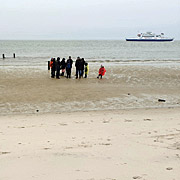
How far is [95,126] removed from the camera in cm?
805

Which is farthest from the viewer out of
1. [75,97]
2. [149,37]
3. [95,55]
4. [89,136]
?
[149,37]

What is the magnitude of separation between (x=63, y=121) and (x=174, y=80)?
1291cm

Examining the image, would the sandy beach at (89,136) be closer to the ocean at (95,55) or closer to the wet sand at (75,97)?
the wet sand at (75,97)

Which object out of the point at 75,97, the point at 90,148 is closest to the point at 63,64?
the point at 75,97

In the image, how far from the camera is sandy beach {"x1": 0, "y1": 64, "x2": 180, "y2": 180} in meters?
4.80

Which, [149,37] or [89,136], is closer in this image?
[89,136]

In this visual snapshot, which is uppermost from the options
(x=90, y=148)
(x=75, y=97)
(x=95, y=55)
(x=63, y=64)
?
(x=95, y=55)

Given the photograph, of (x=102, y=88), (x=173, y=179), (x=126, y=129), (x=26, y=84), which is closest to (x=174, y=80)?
(x=102, y=88)

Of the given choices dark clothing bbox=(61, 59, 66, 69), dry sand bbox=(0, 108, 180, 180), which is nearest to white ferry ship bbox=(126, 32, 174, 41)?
dark clothing bbox=(61, 59, 66, 69)

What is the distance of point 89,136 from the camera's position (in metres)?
6.93

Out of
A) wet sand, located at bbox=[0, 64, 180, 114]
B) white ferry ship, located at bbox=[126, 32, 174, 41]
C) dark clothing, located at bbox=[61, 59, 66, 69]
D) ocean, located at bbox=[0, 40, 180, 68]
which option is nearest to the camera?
wet sand, located at bbox=[0, 64, 180, 114]

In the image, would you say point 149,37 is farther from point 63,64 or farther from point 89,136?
point 89,136

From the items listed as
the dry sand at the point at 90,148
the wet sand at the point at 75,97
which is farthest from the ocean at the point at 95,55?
the dry sand at the point at 90,148

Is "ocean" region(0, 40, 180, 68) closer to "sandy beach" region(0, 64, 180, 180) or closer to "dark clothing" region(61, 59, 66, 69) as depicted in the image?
"dark clothing" region(61, 59, 66, 69)
